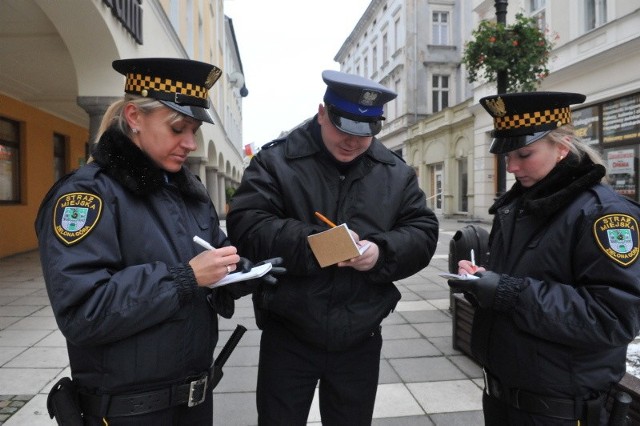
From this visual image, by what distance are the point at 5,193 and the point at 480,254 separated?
9.93 metres

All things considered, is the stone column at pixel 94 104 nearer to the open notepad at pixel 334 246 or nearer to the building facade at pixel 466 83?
the building facade at pixel 466 83

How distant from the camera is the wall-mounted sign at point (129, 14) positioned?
18.6 feet

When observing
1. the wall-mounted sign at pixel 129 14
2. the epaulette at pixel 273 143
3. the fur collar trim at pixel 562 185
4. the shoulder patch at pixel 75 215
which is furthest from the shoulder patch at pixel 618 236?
the wall-mounted sign at pixel 129 14

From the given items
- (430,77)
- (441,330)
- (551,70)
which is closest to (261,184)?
(441,330)

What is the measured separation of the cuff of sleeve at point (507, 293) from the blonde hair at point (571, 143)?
21.6 inches

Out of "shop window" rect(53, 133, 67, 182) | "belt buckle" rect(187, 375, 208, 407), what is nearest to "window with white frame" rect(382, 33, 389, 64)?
"shop window" rect(53, 133, 67, 182)

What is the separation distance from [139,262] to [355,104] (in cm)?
105

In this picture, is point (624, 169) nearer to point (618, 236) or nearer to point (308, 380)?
point (618, 236)

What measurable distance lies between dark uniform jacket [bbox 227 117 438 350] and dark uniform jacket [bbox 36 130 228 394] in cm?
35

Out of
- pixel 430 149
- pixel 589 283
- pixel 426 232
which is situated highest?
pixel 430 149

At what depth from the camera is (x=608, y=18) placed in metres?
10.9

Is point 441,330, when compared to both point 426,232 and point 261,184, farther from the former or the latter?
point 261,184

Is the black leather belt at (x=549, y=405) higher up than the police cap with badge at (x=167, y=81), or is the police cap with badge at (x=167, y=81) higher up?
the police cap with badge at (x=167, y=81)

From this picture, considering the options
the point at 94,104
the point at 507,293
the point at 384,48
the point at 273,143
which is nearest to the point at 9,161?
the point at 94,104
